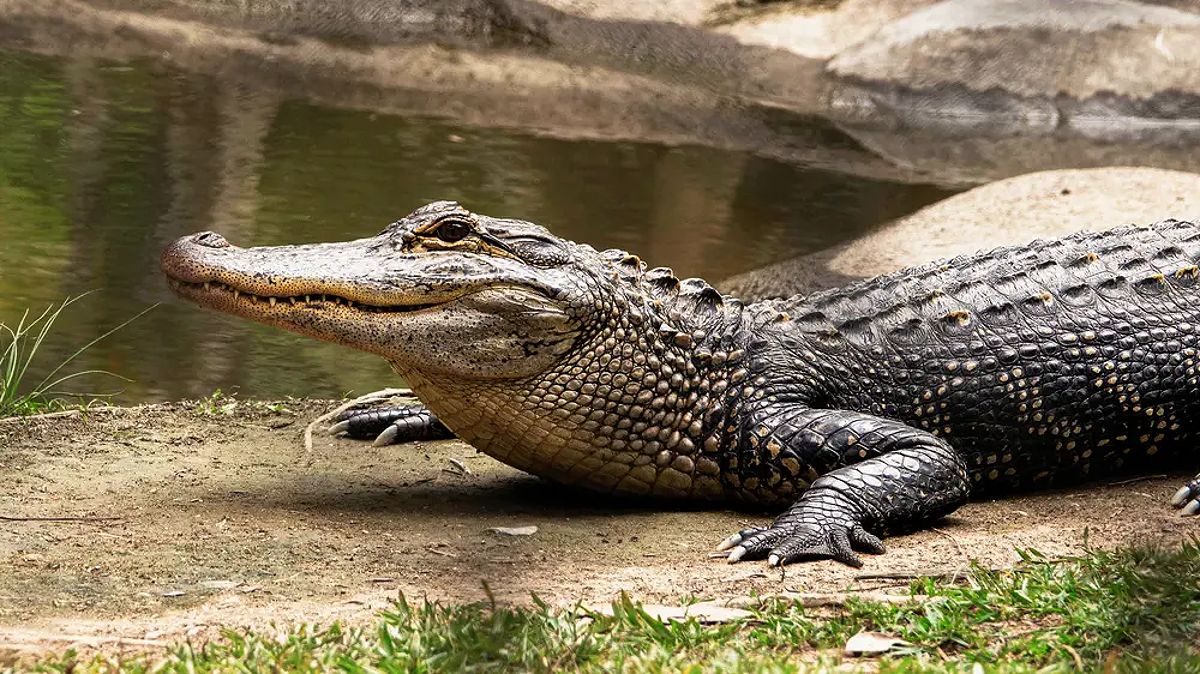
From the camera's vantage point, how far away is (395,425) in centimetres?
630

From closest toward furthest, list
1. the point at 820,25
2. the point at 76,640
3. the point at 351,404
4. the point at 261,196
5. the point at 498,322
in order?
the point at 76,640
the point at 498,322
the point at 351,404
the point at 261,196
the point at 820,25

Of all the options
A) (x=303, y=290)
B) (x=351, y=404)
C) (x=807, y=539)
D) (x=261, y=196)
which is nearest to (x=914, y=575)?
(x=807, y=539)

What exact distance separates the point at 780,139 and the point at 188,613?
40.4 feet

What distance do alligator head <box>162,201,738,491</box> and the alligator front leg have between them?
18.3 inches

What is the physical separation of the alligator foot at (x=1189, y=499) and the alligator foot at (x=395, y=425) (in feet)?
9.72

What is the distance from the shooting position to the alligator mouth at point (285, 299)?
16.3 feet

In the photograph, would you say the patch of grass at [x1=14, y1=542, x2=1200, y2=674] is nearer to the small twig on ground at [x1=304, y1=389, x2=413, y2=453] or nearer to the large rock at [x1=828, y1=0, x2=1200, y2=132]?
the small twig on ground at [x1=304, y1=389, x2=413, y2=453]

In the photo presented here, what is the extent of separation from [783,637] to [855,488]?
1219 millimetres

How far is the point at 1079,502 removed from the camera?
526 centimetres

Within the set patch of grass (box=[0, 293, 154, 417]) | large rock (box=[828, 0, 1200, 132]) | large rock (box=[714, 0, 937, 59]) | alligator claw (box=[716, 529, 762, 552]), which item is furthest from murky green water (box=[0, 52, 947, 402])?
large rock (box=[714, 0, 937, 59])

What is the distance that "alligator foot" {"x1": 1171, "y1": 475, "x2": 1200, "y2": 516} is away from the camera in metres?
5.01

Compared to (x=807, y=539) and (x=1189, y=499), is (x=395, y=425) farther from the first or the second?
(x=1189, y=499)

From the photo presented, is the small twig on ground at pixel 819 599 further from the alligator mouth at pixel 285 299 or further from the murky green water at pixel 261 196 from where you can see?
the murky green water at pixel 261 196

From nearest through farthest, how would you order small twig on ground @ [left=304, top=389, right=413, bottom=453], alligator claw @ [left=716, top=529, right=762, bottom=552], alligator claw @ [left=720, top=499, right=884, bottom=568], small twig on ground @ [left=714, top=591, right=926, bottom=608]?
small twig on ground @ [left=714, top=591, right=926, bottom=608], alligator claw @ [left=720, top=499, right=884, bottom=568], alligator claw @ [left=716, top=529, right=762, bottom=552], small twig on ground @ [left=304, top=389, right=413, bottom=453]
